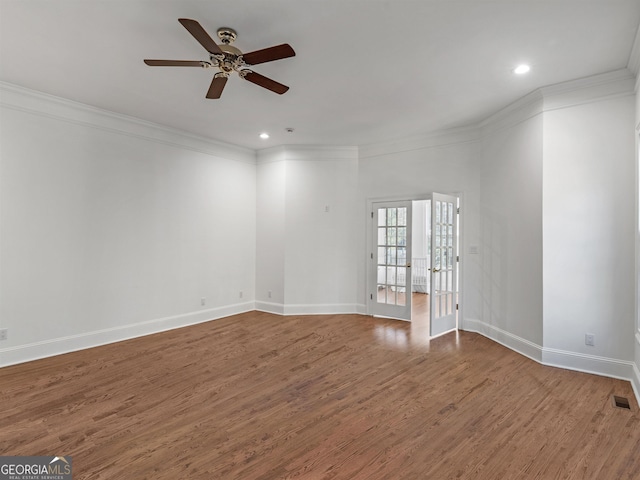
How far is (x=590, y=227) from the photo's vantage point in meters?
3.44

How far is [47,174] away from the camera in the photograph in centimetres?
393

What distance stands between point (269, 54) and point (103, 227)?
3362 millimetres

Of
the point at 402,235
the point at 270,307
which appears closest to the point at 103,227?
the point at 270,307

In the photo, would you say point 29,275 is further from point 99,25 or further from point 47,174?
point 99,25

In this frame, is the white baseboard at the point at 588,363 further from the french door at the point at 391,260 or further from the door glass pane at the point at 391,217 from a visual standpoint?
the door glass pane at the point at 391,217

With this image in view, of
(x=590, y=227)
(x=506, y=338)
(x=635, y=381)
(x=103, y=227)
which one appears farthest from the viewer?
(x=103, y=227)

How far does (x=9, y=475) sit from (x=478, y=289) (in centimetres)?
505

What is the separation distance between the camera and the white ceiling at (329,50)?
7.91ft

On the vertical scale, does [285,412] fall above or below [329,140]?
below

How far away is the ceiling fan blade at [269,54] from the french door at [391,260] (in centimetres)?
361

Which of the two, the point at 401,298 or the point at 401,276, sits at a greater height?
the point at 401,276

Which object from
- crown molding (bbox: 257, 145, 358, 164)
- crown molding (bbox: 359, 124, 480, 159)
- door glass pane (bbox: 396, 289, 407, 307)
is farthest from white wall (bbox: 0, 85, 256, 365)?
door glass pane (bbox: 396, 289, 407, 307)

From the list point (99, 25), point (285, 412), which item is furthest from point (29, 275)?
point (285, 412)

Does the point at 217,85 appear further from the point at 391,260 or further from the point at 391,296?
the point at 391,296
